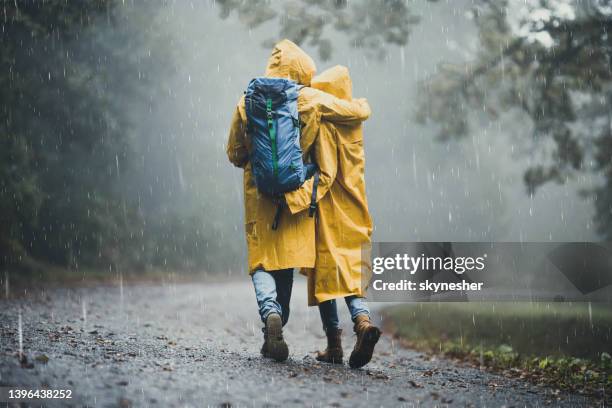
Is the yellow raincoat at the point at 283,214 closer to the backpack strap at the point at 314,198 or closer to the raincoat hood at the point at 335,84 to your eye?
the backpack strap at the point at 314,198

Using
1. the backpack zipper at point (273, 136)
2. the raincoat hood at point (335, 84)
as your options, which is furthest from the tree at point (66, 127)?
the backpack zipper at point (273, 136)

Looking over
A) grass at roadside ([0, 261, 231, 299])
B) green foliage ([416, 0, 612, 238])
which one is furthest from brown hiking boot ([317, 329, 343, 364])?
grass at roadside ([0, 261, 231, 299])

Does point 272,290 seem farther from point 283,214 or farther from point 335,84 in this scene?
point 335,84

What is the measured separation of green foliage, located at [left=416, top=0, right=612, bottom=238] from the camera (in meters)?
7.48

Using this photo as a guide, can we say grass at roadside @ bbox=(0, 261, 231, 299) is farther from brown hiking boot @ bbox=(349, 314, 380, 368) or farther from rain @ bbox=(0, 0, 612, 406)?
brown hiking boot @ bbox=(349, 314, 380, 368)

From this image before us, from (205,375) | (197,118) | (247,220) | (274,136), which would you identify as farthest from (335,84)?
(197,118)

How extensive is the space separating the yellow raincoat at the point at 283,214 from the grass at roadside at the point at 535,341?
2.23 metres

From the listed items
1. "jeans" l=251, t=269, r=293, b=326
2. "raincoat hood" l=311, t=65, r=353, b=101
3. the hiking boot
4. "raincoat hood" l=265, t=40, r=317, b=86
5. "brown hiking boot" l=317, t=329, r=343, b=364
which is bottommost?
"brown hiking boot" l=317, t=329, r=343, b=364

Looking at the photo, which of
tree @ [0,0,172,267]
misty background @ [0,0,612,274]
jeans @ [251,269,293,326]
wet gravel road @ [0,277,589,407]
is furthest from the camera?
tree @ [0,0,172,267]

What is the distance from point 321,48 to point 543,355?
4.44 meters

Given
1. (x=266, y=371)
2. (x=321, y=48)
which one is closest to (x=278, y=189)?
(x=266, y=371)

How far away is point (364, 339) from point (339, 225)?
836 mm

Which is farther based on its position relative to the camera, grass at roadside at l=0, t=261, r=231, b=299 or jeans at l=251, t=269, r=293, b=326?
grass at roadside at l=0, t=261, r=231, b=299

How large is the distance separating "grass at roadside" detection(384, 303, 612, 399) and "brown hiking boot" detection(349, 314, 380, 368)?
154cm
